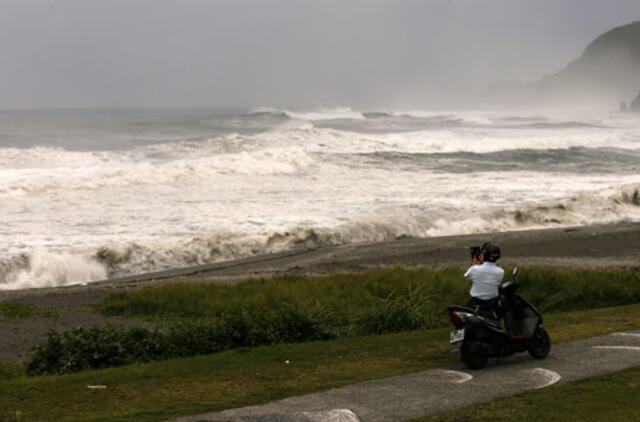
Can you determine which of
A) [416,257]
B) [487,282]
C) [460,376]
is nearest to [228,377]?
[460,376]

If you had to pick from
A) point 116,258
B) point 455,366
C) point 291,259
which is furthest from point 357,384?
point 116,258

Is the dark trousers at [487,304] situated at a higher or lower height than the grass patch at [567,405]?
higher

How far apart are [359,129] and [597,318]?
270 feet

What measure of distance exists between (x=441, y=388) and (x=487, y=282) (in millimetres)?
1869

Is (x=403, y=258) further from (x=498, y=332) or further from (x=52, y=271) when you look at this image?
(x=498, y=332)

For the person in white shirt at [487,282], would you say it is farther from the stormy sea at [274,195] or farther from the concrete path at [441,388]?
the stormy sea at [274,195]

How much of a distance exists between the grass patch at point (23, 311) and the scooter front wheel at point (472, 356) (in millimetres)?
9512

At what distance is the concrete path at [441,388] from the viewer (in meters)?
8.62

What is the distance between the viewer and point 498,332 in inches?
421

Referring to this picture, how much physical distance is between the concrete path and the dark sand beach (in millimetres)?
9355

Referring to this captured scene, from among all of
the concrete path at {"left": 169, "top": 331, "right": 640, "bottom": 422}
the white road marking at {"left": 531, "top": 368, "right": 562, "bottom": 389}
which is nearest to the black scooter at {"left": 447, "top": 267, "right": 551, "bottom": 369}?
Result: the concrete path at {"left": 169, "top": 331, "right": 640, "bottom": 422}

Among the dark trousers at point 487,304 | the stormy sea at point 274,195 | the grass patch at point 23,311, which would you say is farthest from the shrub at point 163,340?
the stormy sea at point 274,195

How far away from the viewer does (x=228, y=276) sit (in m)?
22.5

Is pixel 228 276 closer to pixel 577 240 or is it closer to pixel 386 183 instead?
pixel 577 240
